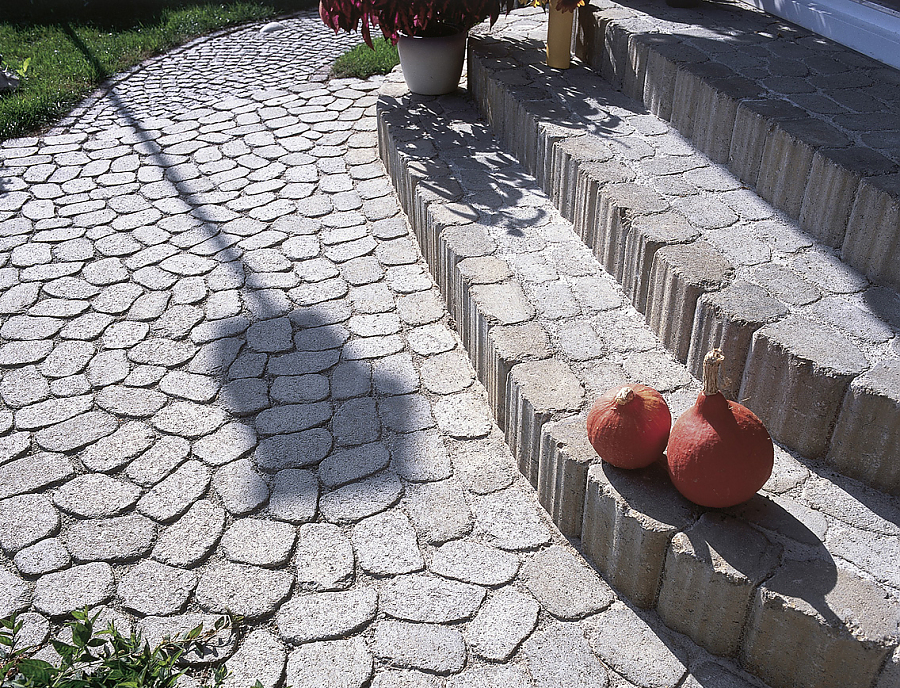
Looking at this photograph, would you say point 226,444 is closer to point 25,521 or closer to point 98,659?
point 25,521

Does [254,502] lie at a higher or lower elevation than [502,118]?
lower

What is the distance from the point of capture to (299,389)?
135 inches

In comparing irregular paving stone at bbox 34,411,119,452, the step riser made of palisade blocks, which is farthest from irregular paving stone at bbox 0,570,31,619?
the step riser made of palisade blocks

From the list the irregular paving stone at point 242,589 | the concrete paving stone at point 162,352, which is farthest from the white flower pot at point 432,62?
the irregular paving stone at point 242,589

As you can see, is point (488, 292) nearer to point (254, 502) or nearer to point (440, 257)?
point (440, 257)

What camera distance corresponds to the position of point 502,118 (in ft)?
15.6

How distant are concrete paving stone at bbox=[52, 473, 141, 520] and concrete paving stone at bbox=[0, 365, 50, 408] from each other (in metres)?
0.62

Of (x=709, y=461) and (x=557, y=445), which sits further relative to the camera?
(x=557, y=445)

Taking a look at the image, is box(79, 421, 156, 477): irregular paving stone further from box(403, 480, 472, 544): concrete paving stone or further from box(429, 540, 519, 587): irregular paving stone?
box(429, 540, 519, 587): irregular paving stone

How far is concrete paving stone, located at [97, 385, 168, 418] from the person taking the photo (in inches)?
131

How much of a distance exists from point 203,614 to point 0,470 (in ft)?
3.83

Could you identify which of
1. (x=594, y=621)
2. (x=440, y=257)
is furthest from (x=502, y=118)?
(x=594, y=621)

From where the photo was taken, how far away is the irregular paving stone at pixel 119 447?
308 cm

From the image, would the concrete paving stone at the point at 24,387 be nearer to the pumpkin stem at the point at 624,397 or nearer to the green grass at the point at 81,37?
the pumpkin stem at the point at 624,397
